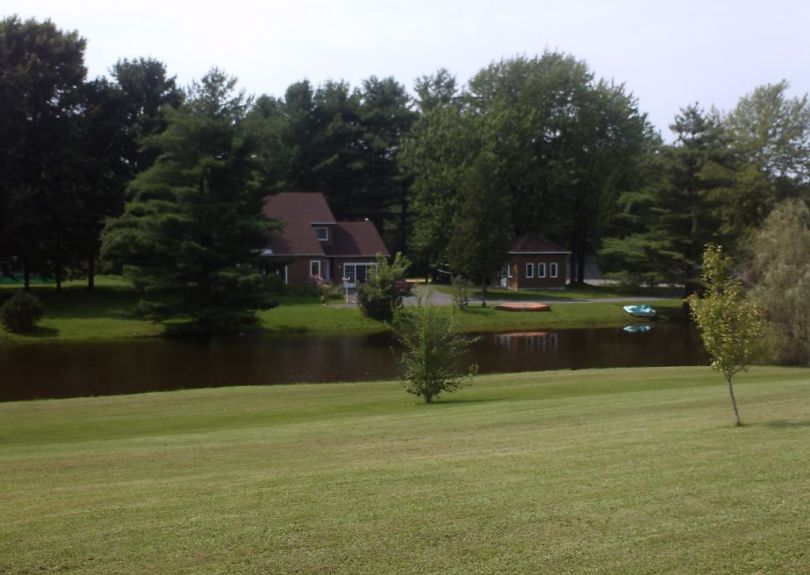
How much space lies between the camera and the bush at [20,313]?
43.2 m

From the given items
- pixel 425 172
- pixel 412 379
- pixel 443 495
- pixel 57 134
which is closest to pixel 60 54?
pixel 57 134

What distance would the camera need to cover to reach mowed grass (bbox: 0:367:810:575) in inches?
302

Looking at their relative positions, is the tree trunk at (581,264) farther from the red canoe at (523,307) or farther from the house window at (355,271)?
the red canoe at (523,307)

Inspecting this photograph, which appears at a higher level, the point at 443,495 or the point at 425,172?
the point at 425,172

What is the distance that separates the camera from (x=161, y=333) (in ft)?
150

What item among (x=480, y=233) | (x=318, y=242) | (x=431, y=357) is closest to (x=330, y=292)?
(x=318, y=242)

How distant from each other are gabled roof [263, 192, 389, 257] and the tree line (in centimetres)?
453

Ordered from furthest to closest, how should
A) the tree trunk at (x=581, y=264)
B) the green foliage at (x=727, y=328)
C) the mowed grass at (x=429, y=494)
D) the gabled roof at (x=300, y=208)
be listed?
the tree trunk at (x=581, y=264) < the gabled roof at (x=300, y=208) < the green foliage at (x=727, y=328) < the mowed grass at (x=429, y=494)

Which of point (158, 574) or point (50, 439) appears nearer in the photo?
point (158, 574)

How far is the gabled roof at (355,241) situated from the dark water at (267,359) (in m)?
22.5

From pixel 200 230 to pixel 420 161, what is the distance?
3026 centimetres

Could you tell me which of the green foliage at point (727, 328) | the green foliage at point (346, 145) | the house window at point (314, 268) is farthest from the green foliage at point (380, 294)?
the green foliage at point (727, 328)

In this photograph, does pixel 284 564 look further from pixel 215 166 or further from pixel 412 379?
pixel 215 166

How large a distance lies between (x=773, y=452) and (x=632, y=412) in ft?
18.1
